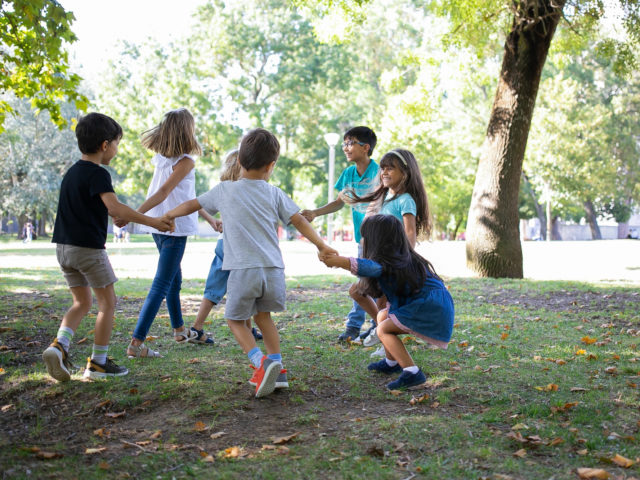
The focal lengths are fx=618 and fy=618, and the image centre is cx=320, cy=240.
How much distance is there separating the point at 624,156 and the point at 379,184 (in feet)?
148

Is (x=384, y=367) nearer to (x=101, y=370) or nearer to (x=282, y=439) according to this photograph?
(x=282, y=439)

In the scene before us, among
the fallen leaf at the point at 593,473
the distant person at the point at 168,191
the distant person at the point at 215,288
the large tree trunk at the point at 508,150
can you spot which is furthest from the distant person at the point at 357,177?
the large tree trunk at the point at 508,150

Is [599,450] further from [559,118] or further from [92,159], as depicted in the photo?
[559,118]

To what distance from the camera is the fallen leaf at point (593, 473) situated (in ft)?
9.30

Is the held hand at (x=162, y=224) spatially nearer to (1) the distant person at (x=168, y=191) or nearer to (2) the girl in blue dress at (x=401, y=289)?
(1) the distant person at (x=168, y=191)

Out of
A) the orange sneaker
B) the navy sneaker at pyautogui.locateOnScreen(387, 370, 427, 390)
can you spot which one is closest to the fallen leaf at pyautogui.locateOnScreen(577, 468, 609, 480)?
the navy sneaker at pyautogui.locateOnScreen(387, 370, 427, 390)

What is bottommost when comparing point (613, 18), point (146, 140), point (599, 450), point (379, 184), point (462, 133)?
point (599, 450)

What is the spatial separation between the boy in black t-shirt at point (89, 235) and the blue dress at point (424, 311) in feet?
5.98

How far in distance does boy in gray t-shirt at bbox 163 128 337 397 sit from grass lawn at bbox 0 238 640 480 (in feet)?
1.03

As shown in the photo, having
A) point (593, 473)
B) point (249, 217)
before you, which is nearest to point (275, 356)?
point (249, 217)

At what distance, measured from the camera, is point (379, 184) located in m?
5.72

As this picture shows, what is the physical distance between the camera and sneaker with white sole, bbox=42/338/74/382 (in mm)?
4180

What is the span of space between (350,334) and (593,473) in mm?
3351

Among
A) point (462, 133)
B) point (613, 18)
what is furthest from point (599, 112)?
point (613, 18)
